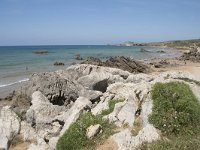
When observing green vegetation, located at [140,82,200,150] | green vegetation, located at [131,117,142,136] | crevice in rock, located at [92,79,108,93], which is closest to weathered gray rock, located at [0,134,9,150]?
green vegetation, located at [131,117,142,136]

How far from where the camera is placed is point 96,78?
86.4ft

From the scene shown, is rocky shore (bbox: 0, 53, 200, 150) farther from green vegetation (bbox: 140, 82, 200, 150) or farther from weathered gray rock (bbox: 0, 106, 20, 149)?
green vegetation (bbox: 140, 82, 200, 150)

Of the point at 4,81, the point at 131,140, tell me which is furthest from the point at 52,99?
the point at 4,81

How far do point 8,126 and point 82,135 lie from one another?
5625mm

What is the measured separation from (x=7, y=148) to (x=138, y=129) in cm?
637

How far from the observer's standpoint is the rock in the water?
13.2 m

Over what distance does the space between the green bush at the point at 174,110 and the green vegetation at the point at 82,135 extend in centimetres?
201

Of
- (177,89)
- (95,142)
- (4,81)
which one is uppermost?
(177,89)

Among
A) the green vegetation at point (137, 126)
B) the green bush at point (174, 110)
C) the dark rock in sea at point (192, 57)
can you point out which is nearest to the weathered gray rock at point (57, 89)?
the green vegetation at point (137, 126)

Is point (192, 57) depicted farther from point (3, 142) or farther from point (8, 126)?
point (3, 142)

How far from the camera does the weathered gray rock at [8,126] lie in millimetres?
15750

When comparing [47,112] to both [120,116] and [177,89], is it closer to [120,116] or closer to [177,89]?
[120,116]

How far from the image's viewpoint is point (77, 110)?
51.5ft

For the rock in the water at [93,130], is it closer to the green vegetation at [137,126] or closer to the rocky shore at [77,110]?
the rocky shore at [77,110]
